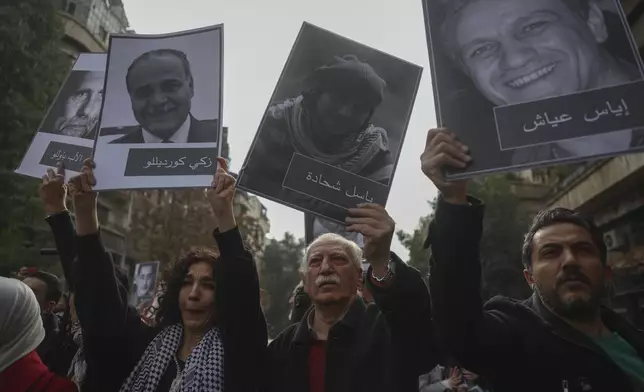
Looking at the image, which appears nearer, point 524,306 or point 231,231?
point 524,306

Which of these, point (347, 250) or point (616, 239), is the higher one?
point (616, 239)

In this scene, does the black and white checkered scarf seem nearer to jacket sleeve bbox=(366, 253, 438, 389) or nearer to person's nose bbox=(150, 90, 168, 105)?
jacket sleeve bbox=(366, 253, 438, 389)

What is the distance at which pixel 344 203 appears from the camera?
2.18 metres

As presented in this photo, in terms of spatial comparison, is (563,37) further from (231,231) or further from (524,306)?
(231,231)

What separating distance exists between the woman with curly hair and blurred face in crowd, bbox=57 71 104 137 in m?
1.10

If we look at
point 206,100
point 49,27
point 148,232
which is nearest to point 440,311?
point 206,100

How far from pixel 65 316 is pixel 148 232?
18.5 metres

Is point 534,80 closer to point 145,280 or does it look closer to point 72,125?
point 72,125

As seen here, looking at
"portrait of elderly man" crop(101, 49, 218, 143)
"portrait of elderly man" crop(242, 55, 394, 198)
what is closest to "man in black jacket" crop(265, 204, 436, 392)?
"portrait of elderly man" crop(242, 55, 394, 198)

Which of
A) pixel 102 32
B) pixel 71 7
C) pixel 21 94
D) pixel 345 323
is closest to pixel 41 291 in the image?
pixel 345 323

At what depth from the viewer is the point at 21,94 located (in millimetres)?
10000

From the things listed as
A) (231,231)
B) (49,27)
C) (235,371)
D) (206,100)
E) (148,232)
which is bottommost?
(235,371)

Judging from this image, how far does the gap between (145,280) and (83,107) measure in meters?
8.64

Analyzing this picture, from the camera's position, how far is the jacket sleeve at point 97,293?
217 centimetres
